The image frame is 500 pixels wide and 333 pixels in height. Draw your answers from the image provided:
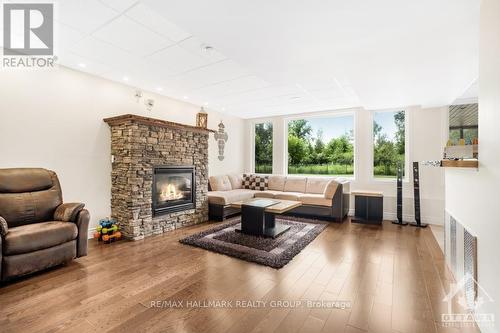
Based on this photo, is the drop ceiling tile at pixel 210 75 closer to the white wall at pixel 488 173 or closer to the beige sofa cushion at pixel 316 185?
the white wall at pixel 488 173

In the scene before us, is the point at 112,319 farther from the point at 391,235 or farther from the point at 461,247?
the point at 391,235

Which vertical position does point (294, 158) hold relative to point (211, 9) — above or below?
below

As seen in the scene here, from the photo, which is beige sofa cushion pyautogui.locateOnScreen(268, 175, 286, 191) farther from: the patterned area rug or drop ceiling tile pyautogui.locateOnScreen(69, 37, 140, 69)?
drop ceiling tile pyautogui.locateOnScreen(69, 37, 140, 69)

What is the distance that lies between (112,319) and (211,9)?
2584 millimetres

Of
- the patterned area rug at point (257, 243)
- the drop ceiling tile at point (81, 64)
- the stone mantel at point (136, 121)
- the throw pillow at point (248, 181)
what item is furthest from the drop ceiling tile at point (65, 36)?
the throw pillow at point (248, 181)

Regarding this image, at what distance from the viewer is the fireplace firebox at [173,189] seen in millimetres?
4098

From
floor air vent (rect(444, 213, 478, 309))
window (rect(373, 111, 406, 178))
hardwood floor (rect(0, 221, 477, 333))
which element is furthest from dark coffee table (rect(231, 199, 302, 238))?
window (rect(373, 111, 406, 178))

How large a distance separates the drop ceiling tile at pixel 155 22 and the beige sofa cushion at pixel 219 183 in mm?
3616

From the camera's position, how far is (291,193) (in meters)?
5.50

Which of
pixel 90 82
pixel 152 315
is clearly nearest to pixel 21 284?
pixel 152 315

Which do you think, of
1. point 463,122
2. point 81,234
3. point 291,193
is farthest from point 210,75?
point 463,122

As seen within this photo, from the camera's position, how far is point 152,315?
1.81 m

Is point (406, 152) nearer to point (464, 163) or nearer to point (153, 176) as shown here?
point (464, 163)

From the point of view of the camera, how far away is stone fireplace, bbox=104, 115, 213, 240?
3709mm
